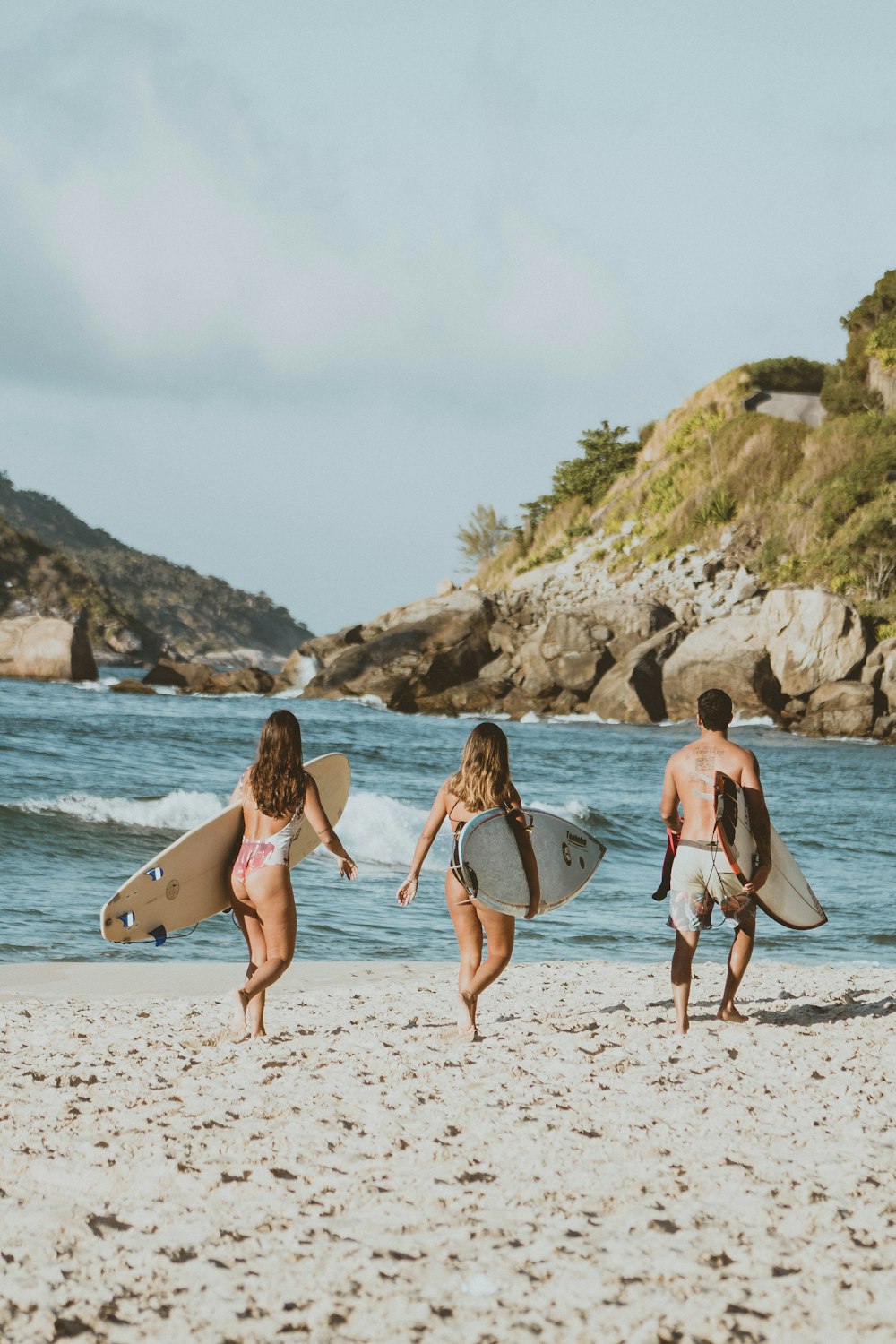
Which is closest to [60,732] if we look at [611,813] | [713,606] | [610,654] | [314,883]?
[611,813]

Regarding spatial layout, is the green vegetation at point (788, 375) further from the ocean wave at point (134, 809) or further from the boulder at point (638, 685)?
the ocean wave at point (134, 809)

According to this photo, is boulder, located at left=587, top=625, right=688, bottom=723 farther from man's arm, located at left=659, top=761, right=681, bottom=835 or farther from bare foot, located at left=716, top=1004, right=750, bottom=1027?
man's arm, located at left=659, top=761, right=681, bottom=835

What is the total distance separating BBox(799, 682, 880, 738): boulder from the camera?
3014cm

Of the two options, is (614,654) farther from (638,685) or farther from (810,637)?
(810,637)

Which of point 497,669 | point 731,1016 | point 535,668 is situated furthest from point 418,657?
point 731,1016

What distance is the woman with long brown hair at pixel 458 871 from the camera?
18.5ft

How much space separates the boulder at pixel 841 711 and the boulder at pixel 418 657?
11730 millimetres

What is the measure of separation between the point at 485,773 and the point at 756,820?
1.30m

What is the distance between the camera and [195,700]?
40500mm

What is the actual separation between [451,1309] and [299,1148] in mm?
1234

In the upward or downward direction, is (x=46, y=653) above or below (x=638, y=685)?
below

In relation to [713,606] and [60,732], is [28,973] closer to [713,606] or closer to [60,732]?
[60,732]

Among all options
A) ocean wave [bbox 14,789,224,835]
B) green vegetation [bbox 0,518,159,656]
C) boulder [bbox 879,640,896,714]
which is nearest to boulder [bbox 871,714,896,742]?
boulder [bbox 879,640,896,714]

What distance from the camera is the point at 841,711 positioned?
100.0 feet
